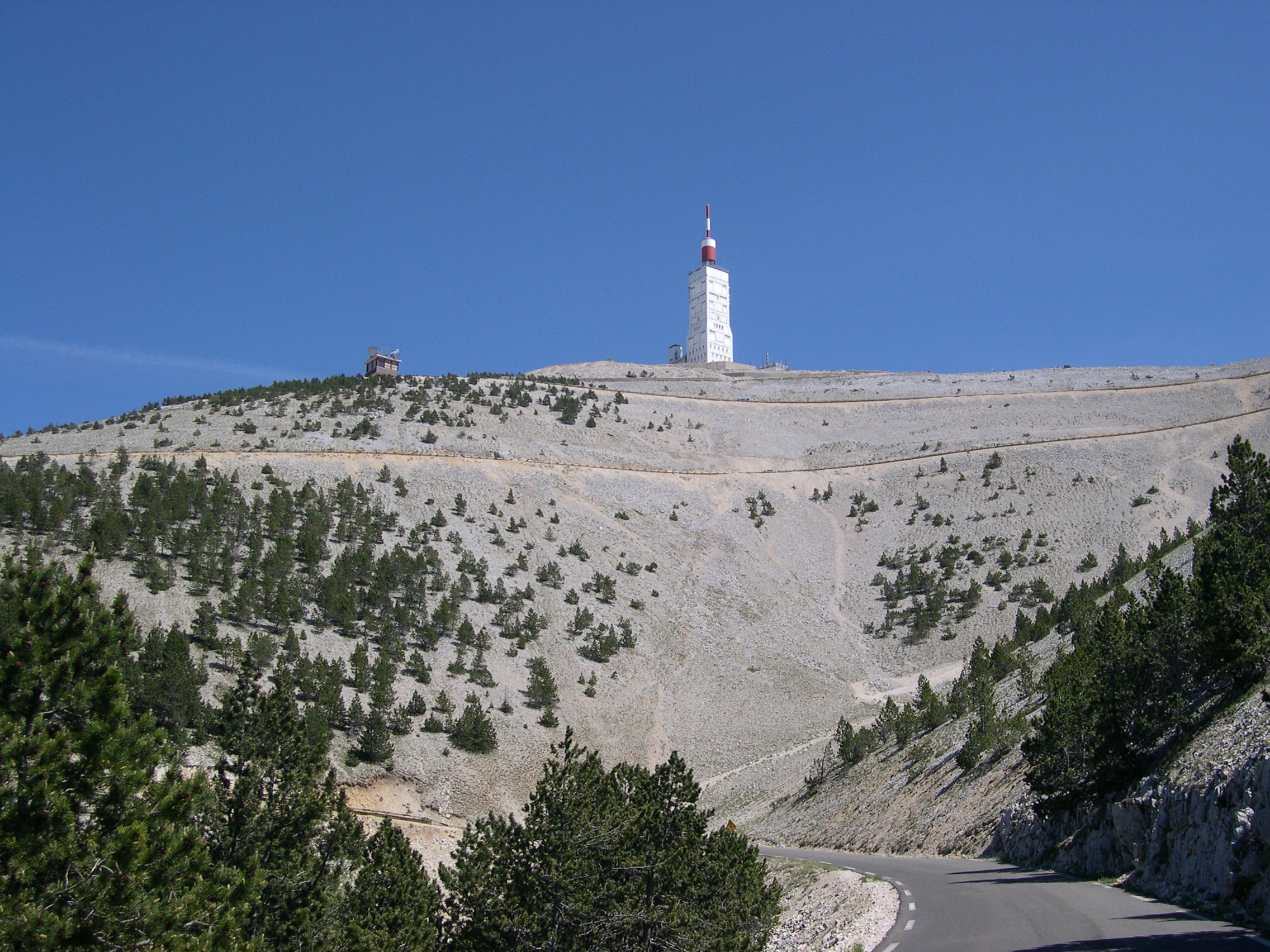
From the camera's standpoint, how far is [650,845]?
51.3 ft

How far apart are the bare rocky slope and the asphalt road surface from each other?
6.99 metres

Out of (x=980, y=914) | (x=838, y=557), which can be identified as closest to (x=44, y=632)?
(x=980, y=914)

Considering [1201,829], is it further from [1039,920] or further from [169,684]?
[169,684]

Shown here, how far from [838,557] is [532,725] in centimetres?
2910

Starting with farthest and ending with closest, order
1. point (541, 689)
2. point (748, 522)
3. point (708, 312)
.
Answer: point (708, 312) → point (748, 522) → point (541, 689)

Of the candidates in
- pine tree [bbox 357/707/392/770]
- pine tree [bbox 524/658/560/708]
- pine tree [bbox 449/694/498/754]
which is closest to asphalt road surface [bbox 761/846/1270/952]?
pine tree [bbox 357/707/392/770]

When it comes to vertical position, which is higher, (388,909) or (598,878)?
(598,878)

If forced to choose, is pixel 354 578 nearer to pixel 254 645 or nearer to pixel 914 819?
pixel 254 645

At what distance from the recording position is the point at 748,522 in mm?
Answer: 65062

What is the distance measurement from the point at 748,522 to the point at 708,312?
68110 millimetres

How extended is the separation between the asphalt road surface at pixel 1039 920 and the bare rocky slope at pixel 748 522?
6.99 m

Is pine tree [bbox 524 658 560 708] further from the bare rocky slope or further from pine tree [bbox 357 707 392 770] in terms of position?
pine tree [bbox 357 707 392 770]

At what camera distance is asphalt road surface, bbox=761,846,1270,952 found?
405 inches

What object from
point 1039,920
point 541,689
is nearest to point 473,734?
point 541,689
